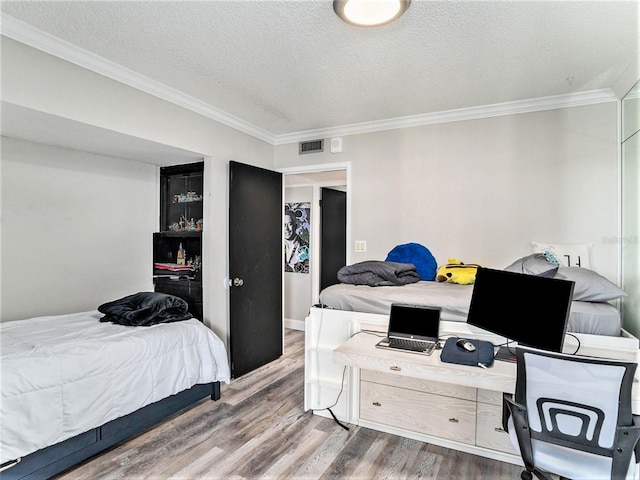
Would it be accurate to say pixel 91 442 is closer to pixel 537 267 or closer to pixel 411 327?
pixel 411 327

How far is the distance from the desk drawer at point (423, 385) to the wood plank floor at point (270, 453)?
14.7 inches

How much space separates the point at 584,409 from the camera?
5.06ft

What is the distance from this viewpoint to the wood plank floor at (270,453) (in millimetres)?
2189

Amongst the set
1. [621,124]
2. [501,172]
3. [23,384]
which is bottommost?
[23,384]

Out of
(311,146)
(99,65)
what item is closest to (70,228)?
(99,65)

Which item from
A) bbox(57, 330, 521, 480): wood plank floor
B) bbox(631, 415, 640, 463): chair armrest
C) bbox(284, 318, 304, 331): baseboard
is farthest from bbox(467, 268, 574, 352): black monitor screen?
bbox(284, 318, 304, 331): baseboard

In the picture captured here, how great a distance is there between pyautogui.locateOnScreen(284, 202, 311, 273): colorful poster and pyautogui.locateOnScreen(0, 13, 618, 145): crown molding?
1309 millimetres

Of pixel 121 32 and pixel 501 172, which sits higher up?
pixel 121 32

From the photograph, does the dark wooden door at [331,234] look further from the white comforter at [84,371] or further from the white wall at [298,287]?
the white comforter at [84,371]

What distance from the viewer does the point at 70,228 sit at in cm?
320

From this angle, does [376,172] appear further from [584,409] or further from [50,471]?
[50,471]

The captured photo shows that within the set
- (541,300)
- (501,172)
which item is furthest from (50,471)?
(501,172)

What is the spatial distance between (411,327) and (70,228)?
9.65ft

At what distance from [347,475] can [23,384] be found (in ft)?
6.11
